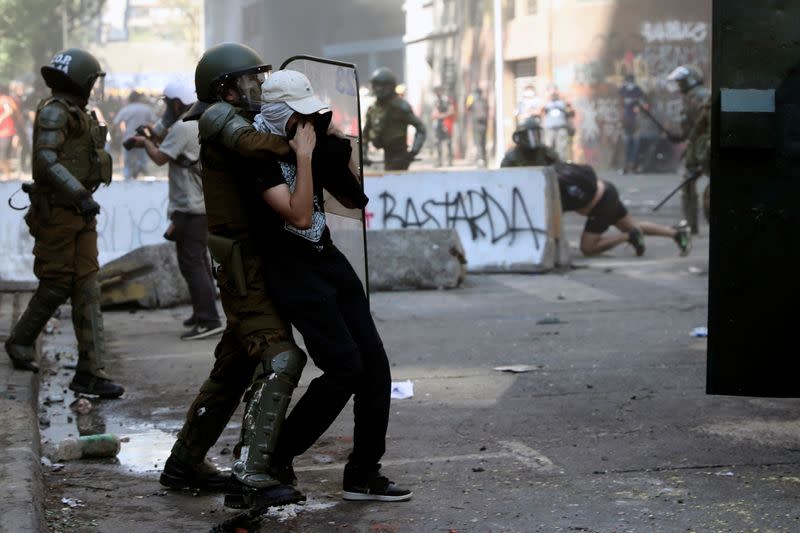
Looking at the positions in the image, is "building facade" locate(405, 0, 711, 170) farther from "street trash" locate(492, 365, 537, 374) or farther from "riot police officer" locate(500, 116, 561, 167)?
"street trash" locate(492, 365, 537, 374)

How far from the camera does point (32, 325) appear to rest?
673cm

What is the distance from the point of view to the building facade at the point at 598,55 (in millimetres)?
30047

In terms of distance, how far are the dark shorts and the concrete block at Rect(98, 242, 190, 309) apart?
4.68 meters

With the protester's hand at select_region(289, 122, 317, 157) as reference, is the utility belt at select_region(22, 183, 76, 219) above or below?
below

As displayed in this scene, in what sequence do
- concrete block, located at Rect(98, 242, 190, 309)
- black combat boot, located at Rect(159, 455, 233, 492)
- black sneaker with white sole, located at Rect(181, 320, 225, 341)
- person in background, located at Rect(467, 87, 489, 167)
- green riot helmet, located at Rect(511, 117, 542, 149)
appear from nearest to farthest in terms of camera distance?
black combat boot, located at Rect(159, 455, 233, 492), black sneaker with white sole, located at Rect(181, 320, 225, 341), concrete block, located at Rect(98, 242, 190, 309), green riot helmet, located at Rect(511, 117, 542, 149), person in background, located at Rect(467, 87, 489, 167)

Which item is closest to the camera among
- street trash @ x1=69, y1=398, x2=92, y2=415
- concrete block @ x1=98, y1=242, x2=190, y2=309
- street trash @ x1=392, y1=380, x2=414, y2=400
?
street trash @ x1=69, y1=398, x2=92, y2=415

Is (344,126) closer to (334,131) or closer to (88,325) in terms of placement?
(334,131)

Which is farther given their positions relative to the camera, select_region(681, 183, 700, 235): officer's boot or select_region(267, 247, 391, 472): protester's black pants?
select_region(681, 183, 700, 235): officer's boot

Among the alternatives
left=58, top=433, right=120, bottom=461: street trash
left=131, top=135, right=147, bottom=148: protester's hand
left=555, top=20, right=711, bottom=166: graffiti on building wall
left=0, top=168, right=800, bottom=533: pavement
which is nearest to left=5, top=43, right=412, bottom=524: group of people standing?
left=0, top=168, right=800, bottom=533: pavement

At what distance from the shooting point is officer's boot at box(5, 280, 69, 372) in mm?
6637

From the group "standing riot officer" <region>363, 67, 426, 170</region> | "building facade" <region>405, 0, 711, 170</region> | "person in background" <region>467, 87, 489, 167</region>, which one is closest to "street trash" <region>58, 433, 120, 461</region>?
"standing riot officer" <region>363, 67, 426, 170</region>

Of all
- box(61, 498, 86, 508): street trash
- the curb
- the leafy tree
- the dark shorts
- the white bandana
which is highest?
the leafy tree

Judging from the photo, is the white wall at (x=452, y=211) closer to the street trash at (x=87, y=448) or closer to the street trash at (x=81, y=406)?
the street trash at (x=81, y=406)

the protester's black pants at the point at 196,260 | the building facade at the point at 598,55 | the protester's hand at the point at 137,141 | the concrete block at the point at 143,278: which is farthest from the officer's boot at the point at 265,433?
the building facade at the point at 598,55
